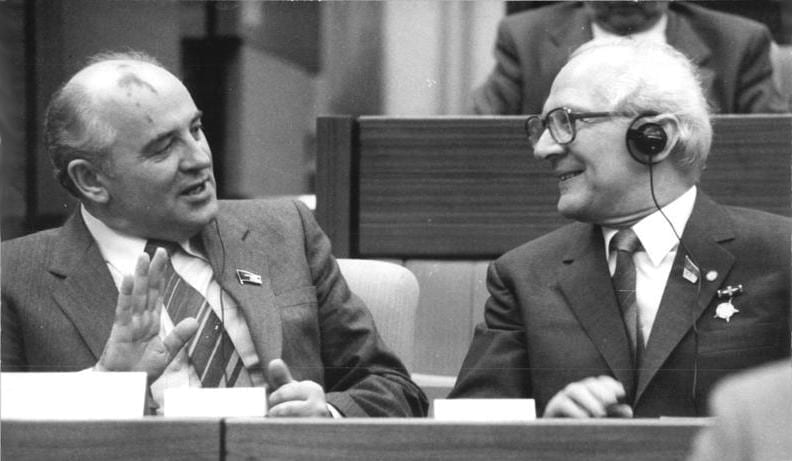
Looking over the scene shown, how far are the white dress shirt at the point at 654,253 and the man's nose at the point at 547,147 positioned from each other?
0.15 metres

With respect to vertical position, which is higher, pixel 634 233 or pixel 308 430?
pixel 634 233

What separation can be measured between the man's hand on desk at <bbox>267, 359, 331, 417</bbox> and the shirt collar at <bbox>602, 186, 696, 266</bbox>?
550 millimetres

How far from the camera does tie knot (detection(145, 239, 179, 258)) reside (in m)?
2.24

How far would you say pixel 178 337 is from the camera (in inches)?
82.6

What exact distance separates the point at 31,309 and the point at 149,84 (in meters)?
0.41

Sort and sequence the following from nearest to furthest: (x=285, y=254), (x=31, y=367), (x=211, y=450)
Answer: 1. (x=211, y=450)
2. (x=31, y=367)
3. (x=285, y=254)

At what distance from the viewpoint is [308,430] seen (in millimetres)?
1679

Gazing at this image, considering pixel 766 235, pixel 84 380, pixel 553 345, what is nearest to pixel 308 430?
pixel 84 380

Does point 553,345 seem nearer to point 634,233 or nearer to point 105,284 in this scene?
point 634,233

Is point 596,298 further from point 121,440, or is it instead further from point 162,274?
point 121,440

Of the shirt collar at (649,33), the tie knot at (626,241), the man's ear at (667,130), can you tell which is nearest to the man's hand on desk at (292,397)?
the tie knot at (626,241)

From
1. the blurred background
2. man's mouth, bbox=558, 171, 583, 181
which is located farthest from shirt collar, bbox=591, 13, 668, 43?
man's mouth, bbox=558, 171, 583, 181

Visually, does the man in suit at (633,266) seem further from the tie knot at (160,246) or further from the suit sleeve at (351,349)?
the tie knot at (160,246)

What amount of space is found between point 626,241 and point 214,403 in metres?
0.78
